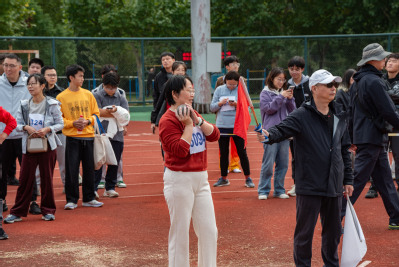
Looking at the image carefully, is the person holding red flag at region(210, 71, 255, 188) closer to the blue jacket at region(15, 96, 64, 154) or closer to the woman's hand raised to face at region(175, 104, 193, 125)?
the blue jacket at region(15, 96, 64, 154)

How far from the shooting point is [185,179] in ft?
18.5

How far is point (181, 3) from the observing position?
41.3 metres

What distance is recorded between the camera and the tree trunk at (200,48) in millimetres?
23188

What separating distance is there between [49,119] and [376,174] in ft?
13.8

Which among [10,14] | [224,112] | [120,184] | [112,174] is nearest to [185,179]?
[112,174]

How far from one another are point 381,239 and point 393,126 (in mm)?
1288

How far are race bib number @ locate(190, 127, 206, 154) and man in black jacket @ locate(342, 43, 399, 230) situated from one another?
7.91 ft

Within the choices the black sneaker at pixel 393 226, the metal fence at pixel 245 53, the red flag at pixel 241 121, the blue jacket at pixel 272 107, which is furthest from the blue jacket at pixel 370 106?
the metal fence at pixel 245 53

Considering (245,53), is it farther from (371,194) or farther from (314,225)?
(314,225)

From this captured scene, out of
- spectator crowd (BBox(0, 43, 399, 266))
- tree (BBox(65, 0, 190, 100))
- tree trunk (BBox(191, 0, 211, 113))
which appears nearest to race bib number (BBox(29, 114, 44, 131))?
spectator crowd (BBox(0, 43, 399, 266))

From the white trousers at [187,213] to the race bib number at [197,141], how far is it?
0.21 metres

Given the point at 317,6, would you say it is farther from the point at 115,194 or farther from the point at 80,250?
the point at 80,250

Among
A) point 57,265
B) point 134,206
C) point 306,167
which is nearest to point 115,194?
point 134,206

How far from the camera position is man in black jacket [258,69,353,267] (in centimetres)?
557
